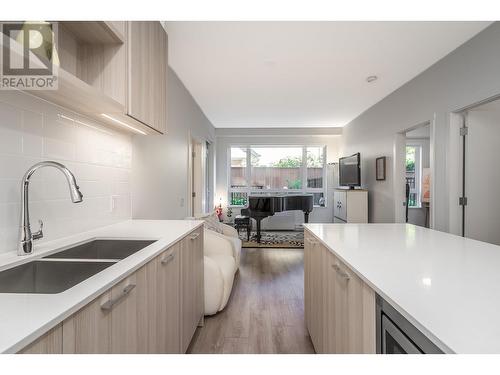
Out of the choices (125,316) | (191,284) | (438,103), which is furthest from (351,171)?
(125,316)

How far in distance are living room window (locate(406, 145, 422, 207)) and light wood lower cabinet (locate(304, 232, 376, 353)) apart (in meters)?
5.34

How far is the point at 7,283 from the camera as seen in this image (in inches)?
36.6

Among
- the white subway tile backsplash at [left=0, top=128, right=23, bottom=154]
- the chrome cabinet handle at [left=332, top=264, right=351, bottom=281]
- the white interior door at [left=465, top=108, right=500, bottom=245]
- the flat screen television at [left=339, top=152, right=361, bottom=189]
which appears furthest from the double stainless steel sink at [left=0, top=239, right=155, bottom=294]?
the flat screen television at [left=339, top=152, right=361, bottom=189]

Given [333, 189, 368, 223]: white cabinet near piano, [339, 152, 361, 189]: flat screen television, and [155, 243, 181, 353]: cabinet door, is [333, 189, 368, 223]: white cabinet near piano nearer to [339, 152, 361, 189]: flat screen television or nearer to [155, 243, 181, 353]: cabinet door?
[339, 152, 361, 189]: flat screen television

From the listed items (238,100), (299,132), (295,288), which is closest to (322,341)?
(295,288)

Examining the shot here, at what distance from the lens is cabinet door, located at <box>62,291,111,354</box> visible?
66cm

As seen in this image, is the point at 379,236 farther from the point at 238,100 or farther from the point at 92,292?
the point at 238,100

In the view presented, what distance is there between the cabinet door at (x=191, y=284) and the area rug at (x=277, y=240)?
3036 millimetres

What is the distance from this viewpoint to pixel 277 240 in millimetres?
5555

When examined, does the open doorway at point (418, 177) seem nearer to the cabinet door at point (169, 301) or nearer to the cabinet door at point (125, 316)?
the cabinet door at point (169, 301)

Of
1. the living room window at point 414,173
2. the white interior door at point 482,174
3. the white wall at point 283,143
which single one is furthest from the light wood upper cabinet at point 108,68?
the living room window at point 414,173

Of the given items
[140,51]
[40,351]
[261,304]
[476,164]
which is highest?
[140,51]

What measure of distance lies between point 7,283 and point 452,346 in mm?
1335

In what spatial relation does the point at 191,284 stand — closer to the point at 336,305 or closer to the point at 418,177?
the point at 336,305
